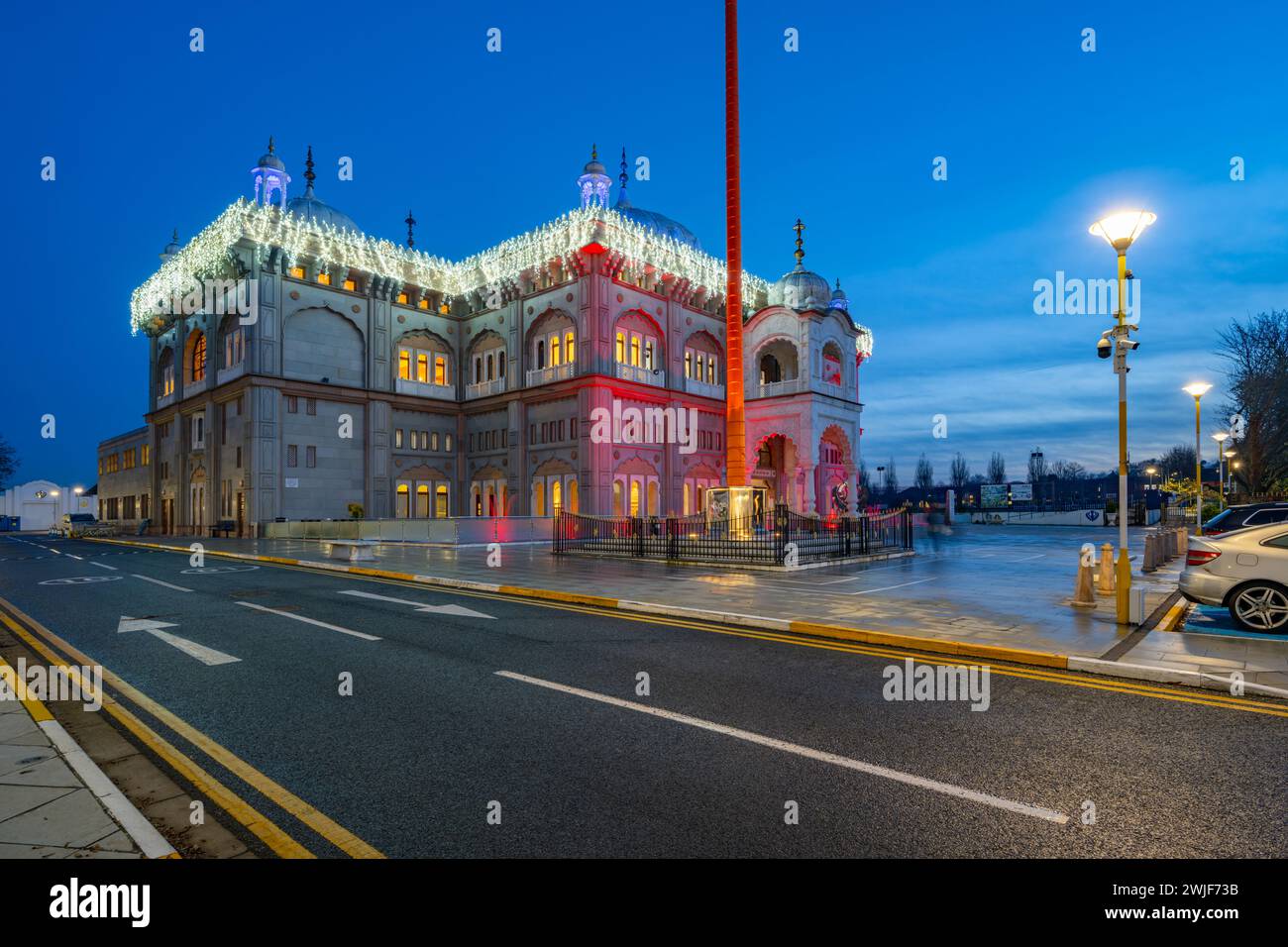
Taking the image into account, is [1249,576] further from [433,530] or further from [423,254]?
[423,254]

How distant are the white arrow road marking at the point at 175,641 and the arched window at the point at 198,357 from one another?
→ 137ft

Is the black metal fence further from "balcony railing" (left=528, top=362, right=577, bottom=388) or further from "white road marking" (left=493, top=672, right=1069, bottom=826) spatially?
"balcony railing" (left=528, top=362, right=577, bottom=388)

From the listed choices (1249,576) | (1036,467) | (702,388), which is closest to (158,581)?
(1249,576)

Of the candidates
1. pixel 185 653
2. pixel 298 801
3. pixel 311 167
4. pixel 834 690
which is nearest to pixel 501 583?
pixel 185 653

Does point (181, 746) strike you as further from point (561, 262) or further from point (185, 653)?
point (561, 262)

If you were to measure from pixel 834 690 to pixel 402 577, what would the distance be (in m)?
13.0

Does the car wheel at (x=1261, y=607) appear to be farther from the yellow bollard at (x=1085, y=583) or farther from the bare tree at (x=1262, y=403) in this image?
the bare tree at (x=1262, y=403)

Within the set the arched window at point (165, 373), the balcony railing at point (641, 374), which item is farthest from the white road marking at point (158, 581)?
the arched window at point (165, 373)

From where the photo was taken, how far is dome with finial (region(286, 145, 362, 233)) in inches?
1790

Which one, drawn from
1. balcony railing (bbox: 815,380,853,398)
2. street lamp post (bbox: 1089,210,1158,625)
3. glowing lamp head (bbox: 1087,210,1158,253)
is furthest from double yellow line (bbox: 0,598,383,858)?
balcony railing (bbox: 815,380,853,398)

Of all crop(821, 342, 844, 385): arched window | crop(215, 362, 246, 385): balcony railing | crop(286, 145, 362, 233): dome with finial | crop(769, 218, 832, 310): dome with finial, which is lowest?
crop(215, 362, 246, 385): balcony railing

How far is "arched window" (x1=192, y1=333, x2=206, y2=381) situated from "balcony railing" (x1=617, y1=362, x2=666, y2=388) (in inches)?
1116

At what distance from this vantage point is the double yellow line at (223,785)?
3547mm

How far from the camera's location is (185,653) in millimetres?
8234
